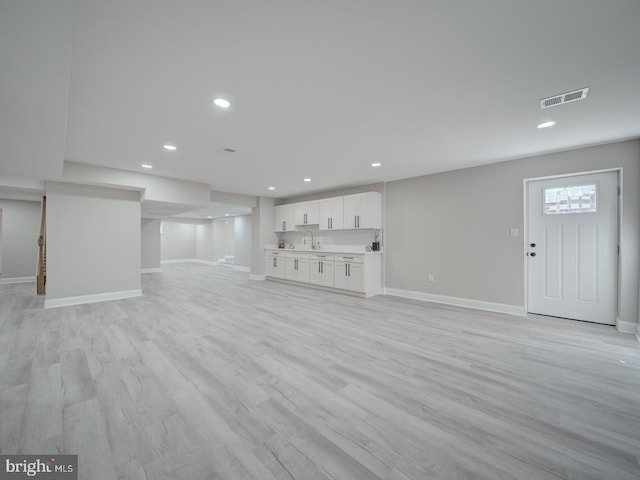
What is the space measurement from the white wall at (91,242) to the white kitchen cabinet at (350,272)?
Answer: 14.9 feet

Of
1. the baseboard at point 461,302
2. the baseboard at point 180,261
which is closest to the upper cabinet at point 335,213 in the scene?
the baseboard at point 461,302

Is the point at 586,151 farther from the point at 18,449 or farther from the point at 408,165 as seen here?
the point at 18,449

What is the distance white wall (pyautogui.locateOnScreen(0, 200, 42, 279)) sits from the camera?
7.30m

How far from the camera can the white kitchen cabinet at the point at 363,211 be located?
5.93 meters

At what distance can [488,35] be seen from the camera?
5.52 ft

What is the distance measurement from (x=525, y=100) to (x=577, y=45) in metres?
0.73

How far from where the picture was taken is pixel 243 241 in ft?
35.3

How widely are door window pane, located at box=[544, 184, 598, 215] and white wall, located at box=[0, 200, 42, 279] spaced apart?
12850 millimetres

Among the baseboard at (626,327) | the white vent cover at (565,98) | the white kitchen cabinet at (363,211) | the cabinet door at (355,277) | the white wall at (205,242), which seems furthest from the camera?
the white wall at (205,242)

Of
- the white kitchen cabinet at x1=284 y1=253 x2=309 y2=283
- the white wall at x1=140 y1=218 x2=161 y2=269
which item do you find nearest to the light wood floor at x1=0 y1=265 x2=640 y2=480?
the white kitchen cabinet at x1=284 y1=253 x2=309 y2=283

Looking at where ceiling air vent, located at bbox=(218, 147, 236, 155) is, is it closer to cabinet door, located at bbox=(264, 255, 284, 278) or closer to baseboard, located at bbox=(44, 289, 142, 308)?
baseboard, located at bbox=(44, 289, 142, 308)

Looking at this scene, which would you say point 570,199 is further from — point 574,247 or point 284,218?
point 284,218

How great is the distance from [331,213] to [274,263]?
2479 mm

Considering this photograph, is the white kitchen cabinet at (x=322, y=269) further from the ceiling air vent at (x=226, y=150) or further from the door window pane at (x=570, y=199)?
the door window pane at (x=570, y=199)
